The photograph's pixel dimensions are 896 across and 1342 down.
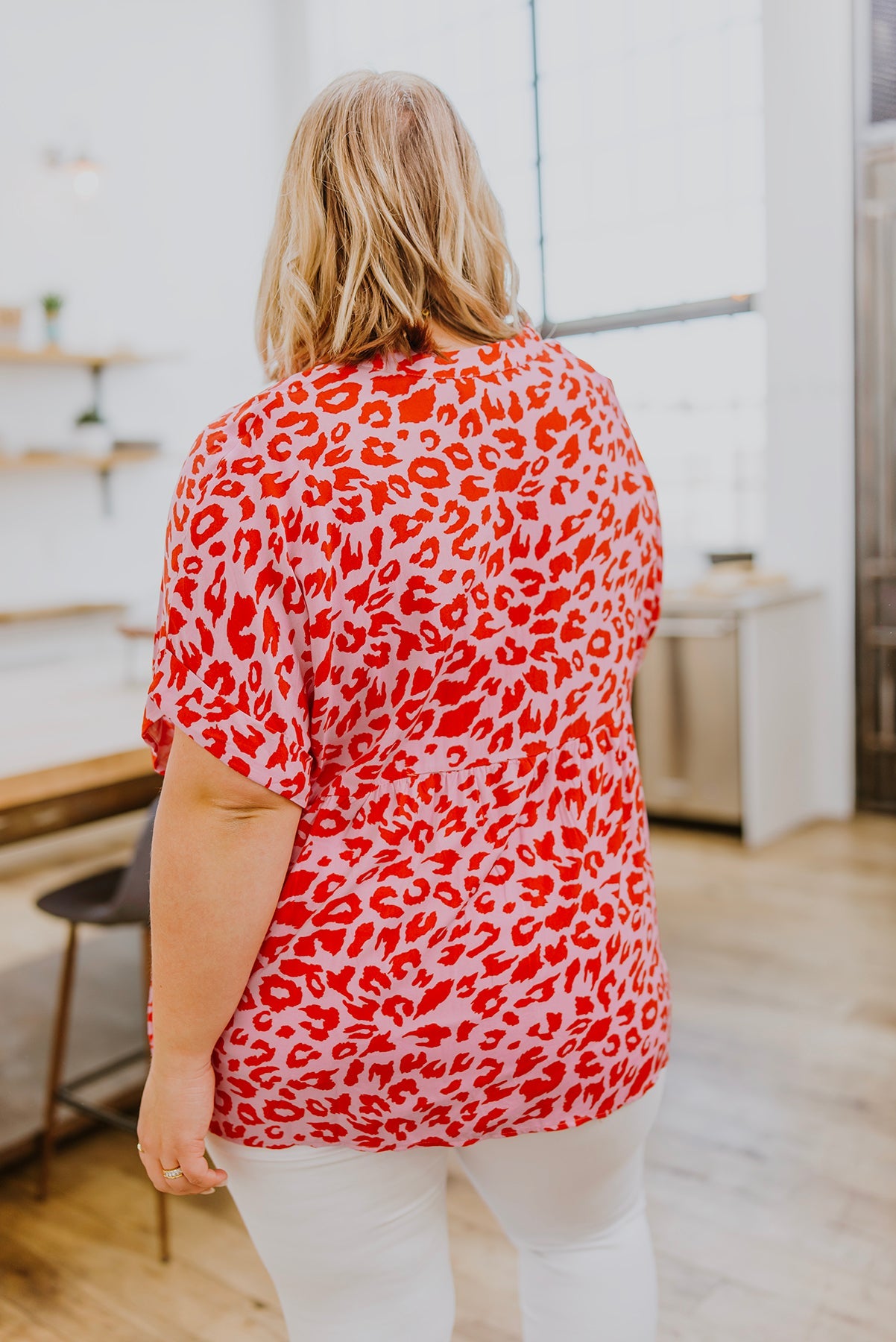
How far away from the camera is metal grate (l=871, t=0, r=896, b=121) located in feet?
13.0

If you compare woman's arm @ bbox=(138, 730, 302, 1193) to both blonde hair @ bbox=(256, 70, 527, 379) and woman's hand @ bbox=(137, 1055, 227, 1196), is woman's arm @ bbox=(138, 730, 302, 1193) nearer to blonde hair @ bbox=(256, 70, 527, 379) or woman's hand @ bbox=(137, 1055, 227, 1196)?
woman's hand @ bbox=(137, 1055, 227, 1196)

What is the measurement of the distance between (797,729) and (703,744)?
0.39 m

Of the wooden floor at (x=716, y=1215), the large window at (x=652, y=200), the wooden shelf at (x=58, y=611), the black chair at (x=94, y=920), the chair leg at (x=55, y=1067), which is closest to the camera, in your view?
the wooden floor at (x=716, y=1215)

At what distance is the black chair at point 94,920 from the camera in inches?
76.9

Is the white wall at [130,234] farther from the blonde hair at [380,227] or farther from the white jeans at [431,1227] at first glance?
the white jeans at [431,1227]

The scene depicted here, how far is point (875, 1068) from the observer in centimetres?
239

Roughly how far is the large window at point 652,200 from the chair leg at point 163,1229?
11.6ft

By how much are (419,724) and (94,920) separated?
1399 mm

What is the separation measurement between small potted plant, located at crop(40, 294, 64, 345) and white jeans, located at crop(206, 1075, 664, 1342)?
4.56 meters

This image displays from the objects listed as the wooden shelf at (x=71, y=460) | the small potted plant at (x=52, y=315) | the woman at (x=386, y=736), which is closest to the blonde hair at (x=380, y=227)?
the woman at (x=386, y=736)

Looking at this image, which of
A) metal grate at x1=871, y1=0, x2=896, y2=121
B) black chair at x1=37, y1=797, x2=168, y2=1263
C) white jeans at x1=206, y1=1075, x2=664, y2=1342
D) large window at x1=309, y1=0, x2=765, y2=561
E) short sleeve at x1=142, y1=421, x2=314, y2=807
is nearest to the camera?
short sleeve at x1=142, y1=421, x2=314, y2=807

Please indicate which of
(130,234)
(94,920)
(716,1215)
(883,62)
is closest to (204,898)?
(94,920)

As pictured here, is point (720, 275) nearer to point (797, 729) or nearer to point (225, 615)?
point (797, 729)

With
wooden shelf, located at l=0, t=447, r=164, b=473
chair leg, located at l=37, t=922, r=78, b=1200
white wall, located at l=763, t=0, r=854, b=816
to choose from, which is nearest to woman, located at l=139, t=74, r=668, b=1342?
chair leg, located at l=37, t=922, r=78, b=1200
